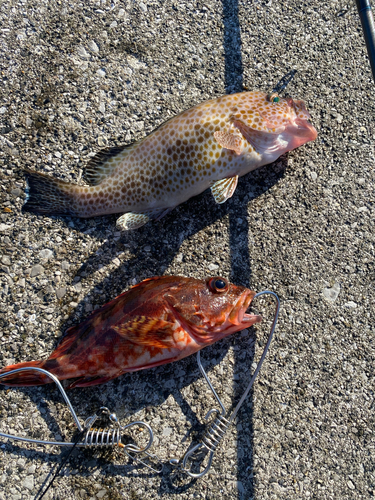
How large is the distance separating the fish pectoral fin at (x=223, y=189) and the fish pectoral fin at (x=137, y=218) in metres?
0.40

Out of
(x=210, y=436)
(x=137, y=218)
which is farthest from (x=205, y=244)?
(x=210, y=436)

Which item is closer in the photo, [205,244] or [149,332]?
[149,332]

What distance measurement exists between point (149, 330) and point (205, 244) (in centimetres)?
93

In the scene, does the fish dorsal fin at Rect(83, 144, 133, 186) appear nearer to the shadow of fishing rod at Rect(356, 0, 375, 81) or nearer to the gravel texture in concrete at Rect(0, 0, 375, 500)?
the gravel texture in concrete at Rect(0, 0, 375, 500)

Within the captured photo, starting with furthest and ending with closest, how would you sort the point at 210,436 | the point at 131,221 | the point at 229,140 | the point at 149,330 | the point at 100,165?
1. the point at 100,165
2. the point at 131,221
3. the point at 229,140
4. the point at 210,436
5. the point at 149,330

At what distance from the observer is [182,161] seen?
100 inches

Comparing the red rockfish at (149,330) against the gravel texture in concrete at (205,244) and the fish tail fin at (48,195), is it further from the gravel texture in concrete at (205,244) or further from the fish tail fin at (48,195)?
the fish tail fin at (48,195)

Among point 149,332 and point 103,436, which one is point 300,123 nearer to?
point 149,332

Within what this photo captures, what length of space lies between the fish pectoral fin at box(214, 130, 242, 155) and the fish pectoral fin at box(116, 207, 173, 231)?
66 cm

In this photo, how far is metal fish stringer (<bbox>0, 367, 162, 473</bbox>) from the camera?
7.60ft

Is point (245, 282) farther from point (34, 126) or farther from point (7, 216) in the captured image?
→ point (34, 126)

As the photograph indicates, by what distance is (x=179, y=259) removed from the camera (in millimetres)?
2803

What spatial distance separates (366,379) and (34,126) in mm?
3571

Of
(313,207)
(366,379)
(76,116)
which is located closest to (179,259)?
(313,207)
